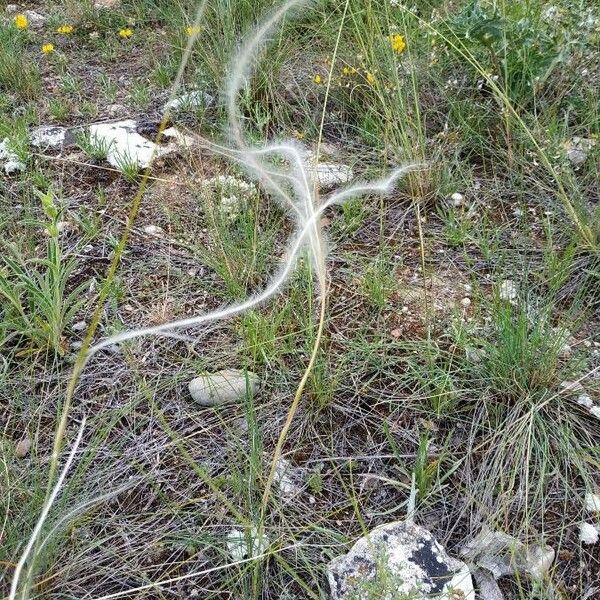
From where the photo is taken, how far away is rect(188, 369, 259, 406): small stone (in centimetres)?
139

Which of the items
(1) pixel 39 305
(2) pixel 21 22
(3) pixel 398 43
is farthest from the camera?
(2) pixel 21 22

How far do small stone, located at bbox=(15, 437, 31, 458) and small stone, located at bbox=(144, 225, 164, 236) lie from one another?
0.72 metres

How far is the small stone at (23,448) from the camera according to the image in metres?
1.32

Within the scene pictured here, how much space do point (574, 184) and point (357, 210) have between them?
2.05ft

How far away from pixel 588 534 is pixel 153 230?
1.36 m

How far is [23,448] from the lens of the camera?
4.36 ft

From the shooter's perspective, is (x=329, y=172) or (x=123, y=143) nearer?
(x=329, y=172)

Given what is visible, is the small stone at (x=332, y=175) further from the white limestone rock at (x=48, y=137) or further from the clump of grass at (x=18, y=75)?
the clump of grass at (x=18, y=75)

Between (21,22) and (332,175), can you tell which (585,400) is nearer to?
(332,175)

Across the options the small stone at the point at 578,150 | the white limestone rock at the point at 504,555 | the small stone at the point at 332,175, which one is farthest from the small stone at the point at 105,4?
the white limestone rock at the point at 504,555

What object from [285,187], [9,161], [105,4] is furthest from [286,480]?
[105,4]

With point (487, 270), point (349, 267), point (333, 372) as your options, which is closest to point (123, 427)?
point (333, 372)

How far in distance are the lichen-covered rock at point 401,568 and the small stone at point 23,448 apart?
70 centimetres

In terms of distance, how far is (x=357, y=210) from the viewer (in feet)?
5.97
